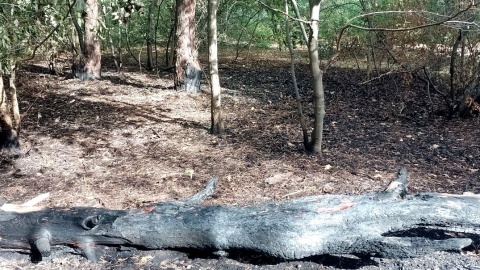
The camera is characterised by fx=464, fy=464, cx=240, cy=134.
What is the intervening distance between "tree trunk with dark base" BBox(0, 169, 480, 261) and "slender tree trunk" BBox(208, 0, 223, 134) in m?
2.77

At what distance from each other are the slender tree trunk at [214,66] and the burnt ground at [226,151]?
0.76 ft

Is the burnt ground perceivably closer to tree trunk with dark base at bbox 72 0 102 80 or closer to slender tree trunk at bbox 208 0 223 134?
slender tree trunk at bbox 208 0 223 134

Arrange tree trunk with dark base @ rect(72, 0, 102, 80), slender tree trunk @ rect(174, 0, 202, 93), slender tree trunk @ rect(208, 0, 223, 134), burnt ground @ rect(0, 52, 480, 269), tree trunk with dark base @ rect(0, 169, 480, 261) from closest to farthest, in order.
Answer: tree trunk with dark base @ rect(0, 169, 480, 261) < burnt ground @ rect(0, 52, 480, 269) < slender tree trunk @ rect(208, 0, 223, 134) < slender tree trunk @ rect(174, 0, 202, 93) < tree trunk with dark base @ rect(72, 0, 102, 80)

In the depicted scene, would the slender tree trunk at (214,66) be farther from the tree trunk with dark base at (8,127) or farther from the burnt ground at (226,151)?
the tree trunk with dark base at (8,127)

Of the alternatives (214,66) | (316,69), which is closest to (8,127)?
Result: (214,66)

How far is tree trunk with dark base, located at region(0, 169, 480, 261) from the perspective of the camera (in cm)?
295

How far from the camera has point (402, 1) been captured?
7285mm

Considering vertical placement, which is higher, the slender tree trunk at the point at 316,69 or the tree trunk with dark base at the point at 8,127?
the slender tree trunk at the point at 316,69

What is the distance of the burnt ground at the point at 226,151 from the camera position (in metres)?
4.23

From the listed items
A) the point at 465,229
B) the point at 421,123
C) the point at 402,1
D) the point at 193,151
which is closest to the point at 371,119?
the point at 421,123

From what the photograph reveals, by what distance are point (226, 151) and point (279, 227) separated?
8.61 feet

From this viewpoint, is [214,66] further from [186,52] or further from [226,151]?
[186,52]

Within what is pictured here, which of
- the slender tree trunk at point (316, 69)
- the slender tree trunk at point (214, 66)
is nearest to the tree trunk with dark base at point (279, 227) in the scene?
the slender tree trunk at point (316, 69)

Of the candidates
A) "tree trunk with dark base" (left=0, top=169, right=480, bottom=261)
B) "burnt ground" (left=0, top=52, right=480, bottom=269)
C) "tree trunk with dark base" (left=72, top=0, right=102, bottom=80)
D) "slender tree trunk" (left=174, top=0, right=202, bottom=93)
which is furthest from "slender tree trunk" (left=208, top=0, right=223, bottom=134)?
"tree trunk with dark base" (left=72, top=0, right=102, bottom=80)
